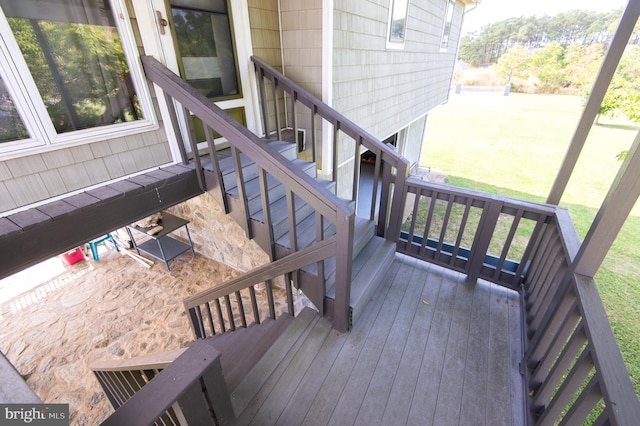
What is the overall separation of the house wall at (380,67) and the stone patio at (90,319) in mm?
2946

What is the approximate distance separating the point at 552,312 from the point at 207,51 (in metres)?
3.50

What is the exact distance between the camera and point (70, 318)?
3861 millimetres

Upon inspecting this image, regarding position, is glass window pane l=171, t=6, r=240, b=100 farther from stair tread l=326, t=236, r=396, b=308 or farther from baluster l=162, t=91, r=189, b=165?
Result: stair tread l=326, t=236, r=396, b=308

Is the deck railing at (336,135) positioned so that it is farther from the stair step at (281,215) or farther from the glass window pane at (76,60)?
the glass window pane at (76,60)

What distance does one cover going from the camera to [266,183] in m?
2.09

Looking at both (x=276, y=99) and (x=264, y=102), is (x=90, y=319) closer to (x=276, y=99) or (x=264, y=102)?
(x=264, y=102)

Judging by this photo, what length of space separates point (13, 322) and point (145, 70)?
164 inches

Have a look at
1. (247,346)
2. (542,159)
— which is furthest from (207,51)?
(542,159)

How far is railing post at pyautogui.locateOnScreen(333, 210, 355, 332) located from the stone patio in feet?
7.94

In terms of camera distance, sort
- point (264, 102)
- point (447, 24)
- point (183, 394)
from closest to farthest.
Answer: point (183, 394), point (264, 102), point (447, 24)

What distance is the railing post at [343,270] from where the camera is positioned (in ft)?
5.53

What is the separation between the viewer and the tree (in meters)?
21.3

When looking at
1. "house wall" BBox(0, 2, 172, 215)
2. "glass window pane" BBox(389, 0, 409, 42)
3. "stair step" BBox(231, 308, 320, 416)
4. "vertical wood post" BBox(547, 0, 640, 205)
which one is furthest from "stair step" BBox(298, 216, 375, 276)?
"glass window pane" BBox(389, 0, 409, 42)

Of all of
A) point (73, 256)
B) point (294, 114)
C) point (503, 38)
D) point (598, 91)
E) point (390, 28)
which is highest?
point (503, 38)
